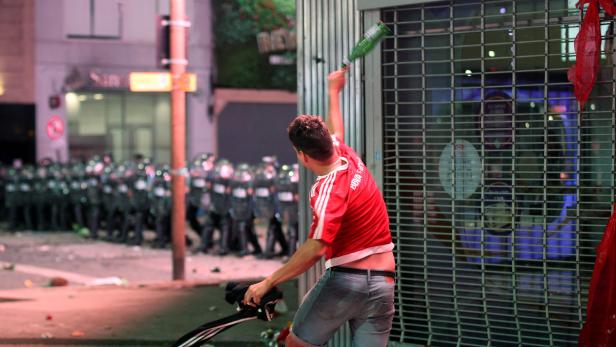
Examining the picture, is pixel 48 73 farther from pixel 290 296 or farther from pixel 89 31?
pixel 290 296

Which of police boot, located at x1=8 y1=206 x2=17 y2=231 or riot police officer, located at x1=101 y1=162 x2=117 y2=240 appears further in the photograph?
police boot, located at x1=8 y1=206 x2=17 y2=231

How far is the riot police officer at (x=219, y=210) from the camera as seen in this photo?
55.0ft

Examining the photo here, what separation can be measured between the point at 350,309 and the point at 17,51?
2733 centimetres

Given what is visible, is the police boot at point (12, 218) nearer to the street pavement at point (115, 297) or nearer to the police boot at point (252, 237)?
the street pavement at point (115, 297)

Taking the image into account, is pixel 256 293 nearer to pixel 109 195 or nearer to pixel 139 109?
pixel 109 195

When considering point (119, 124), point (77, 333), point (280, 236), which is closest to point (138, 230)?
point (280, 236)

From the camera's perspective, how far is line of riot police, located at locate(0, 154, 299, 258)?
16.1m

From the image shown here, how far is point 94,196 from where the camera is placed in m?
20.4

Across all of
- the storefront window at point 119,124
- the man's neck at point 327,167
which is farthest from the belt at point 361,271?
the storefront window at point 119,124

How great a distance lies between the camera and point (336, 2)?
25.2ft

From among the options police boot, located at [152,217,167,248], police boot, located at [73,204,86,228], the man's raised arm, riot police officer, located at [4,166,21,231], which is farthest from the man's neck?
riot police officer, located at [4,166,21,231]

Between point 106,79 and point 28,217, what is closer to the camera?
point 28,217

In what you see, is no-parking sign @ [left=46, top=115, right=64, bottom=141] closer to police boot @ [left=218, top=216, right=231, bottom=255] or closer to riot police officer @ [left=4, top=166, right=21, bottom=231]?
riot police officer @ [left=4, top=166, right=21, bottom=231]

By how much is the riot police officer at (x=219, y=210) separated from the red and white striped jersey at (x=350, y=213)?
11.7 meters
